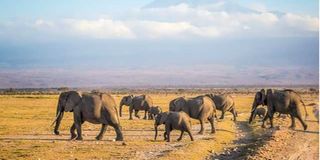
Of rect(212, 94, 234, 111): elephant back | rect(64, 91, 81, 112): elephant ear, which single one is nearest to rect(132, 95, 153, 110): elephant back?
rect(212, 94, 234, 111): elephant back

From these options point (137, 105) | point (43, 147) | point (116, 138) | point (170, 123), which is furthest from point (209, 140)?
point (137, 105)

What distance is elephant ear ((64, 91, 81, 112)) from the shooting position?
1133 inches

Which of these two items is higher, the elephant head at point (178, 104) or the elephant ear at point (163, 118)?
the elephant head at point (178, 104)

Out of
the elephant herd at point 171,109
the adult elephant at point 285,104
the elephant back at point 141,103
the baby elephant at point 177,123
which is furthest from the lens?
the elephant back at point 141,103

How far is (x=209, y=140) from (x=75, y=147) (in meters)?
6.57

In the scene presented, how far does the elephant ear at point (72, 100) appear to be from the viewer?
2877cm

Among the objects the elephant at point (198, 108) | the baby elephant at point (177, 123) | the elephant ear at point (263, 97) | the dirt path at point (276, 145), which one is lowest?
the dirt path at point (276, 145)

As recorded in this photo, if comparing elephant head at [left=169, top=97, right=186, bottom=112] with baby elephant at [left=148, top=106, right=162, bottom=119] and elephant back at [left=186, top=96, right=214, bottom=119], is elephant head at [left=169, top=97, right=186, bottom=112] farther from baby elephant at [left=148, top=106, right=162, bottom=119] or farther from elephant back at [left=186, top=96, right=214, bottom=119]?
baby elephant at [left=148, top=106, right=162, bottom=119]

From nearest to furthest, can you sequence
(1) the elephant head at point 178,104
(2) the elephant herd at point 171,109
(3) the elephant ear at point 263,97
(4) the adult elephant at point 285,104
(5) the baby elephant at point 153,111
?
(2) the elephant herd at point 171,109, (1) the elephant head at point 178,104, (4) the adult elephant at point 285,104, (3) the elephant ear at point 263,97, (5) the baby elephant at point 153,111

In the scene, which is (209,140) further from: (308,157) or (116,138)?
(308,157)

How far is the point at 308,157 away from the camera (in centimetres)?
2314

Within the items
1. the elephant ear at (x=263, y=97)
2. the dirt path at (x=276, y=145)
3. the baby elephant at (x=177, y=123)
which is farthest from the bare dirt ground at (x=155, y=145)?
the elephant ear at (x=263, y=97)

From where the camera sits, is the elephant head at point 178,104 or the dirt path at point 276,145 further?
the elephant head at point 178,104

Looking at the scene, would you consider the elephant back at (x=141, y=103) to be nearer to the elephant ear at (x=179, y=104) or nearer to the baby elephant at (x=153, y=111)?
the baby elephant at (x=153, y=111)
